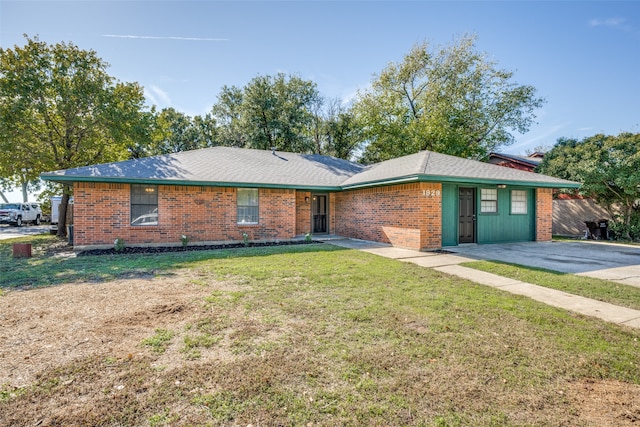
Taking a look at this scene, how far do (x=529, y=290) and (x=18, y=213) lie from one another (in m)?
30.2

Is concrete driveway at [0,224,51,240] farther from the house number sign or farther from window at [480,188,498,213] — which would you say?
window at [480,188,498,213]

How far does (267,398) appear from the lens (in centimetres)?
245

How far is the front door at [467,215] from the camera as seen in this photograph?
11125 mm

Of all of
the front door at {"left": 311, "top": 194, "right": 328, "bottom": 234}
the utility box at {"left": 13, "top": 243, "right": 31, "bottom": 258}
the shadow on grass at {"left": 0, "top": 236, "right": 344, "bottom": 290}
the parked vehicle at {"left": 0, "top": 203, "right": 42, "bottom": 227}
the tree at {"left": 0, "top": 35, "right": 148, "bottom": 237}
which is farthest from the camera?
the parked vehicle at {"left": 0, "top": 203, "right": 42, "bottom": 227}

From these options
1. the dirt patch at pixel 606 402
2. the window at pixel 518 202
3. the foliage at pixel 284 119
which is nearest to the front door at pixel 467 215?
the window at pixel 518 202

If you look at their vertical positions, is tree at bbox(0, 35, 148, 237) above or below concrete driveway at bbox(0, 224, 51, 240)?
above

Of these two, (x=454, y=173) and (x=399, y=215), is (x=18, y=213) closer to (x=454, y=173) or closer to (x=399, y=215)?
(x=399, y=215)

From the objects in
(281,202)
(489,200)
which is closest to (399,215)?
(489,200)

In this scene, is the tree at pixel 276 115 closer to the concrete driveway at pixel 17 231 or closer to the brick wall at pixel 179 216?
the brick wall at pixel 179 216

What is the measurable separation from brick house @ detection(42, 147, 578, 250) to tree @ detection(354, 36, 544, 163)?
12072mm

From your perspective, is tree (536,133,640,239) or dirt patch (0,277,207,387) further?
Answer: tree (536,133,640,239)

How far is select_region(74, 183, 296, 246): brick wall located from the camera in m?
10.4

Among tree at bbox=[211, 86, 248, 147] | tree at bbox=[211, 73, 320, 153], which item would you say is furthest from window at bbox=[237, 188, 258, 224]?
tree at bbox=[211, 86, 248, 147]

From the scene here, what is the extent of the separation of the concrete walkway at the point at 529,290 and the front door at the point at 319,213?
19.6 ft
